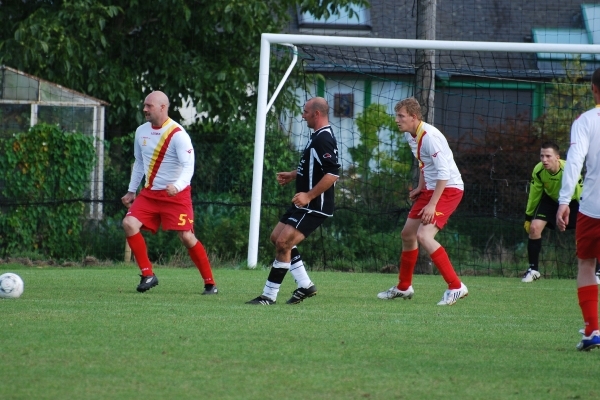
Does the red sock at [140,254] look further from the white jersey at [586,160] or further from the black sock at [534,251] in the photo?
the black sock at [534,251]

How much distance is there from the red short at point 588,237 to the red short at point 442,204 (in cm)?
297

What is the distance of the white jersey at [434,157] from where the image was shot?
31.1 feet

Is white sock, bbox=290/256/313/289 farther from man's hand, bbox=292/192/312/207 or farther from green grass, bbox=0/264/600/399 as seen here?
man's hand, bbox=292/192/312/207

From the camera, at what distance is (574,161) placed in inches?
255

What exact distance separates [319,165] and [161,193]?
190cm

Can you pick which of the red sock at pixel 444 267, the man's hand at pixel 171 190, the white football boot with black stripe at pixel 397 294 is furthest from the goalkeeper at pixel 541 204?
the man's hand at pixel 171 190

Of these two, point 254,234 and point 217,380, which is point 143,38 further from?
point 217,380

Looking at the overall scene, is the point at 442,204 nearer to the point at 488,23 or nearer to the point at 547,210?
the point at 547,210

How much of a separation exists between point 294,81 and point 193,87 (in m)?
1.89

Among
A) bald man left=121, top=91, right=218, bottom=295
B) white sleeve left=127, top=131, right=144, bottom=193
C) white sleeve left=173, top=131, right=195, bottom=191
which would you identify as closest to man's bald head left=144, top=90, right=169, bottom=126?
bald man left=121, top=91, right=218, bottom=295

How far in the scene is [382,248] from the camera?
16312 mm

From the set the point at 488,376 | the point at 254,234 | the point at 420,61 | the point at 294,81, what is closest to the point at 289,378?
the point at 488,376

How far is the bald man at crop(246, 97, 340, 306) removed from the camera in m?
9.21

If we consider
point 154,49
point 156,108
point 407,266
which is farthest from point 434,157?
point 154,49
